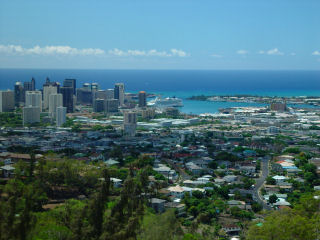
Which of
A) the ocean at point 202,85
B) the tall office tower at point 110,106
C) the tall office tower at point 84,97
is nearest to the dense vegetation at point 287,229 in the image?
the tall office tower at point 110,106

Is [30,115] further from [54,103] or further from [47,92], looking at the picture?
[47,92]

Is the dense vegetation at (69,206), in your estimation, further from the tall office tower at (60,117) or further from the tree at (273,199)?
the tall office tower at (60,117)

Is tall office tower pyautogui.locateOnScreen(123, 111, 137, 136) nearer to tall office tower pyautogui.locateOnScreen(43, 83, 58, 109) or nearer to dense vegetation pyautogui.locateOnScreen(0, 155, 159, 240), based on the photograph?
tall office tower pyautogui.locateOnScreen(43, 83, 58, 109)

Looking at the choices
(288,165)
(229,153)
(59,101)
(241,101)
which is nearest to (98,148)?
(229,153)

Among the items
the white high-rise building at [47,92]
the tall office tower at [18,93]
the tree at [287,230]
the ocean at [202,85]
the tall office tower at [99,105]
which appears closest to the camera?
the tree at [287,230]

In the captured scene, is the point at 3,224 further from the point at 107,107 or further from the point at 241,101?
the point at 241,101

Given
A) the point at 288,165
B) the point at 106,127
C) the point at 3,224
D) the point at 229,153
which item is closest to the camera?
the point at 3,224

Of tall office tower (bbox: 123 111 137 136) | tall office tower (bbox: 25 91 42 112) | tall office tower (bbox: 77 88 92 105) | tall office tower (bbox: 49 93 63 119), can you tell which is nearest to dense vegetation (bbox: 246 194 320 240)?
tall office tower (bbox: 123 111 137 136)
